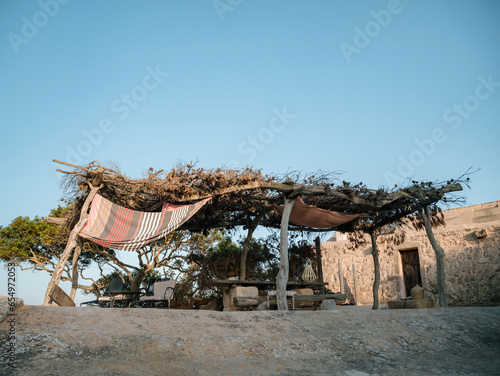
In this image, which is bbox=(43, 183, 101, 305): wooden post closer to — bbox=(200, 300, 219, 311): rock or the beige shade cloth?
the beige shade cloth

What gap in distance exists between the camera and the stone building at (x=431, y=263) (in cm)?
990

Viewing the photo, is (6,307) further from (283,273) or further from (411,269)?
(411,269)

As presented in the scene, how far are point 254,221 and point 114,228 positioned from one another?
305 cm

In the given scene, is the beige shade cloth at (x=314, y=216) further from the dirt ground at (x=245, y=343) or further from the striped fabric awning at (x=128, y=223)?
Answer: the dirt ground at (x=245, y=343)

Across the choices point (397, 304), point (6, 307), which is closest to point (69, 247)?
point (6, 307)

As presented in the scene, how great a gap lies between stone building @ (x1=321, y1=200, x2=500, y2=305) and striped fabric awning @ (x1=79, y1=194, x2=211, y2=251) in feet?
16.8

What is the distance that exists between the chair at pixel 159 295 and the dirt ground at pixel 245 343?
12.4ft

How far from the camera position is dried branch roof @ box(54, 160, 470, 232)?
5.81 meters

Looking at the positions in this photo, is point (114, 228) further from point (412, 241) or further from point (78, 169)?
→ point (412, 241)

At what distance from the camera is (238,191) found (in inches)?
239

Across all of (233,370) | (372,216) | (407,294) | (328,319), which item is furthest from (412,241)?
(233,370)

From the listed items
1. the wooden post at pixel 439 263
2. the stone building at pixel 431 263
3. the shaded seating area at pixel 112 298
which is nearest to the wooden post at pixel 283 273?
the wooden post at pixel 439 263

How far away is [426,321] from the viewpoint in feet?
15.1

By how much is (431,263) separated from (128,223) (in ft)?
29.8
